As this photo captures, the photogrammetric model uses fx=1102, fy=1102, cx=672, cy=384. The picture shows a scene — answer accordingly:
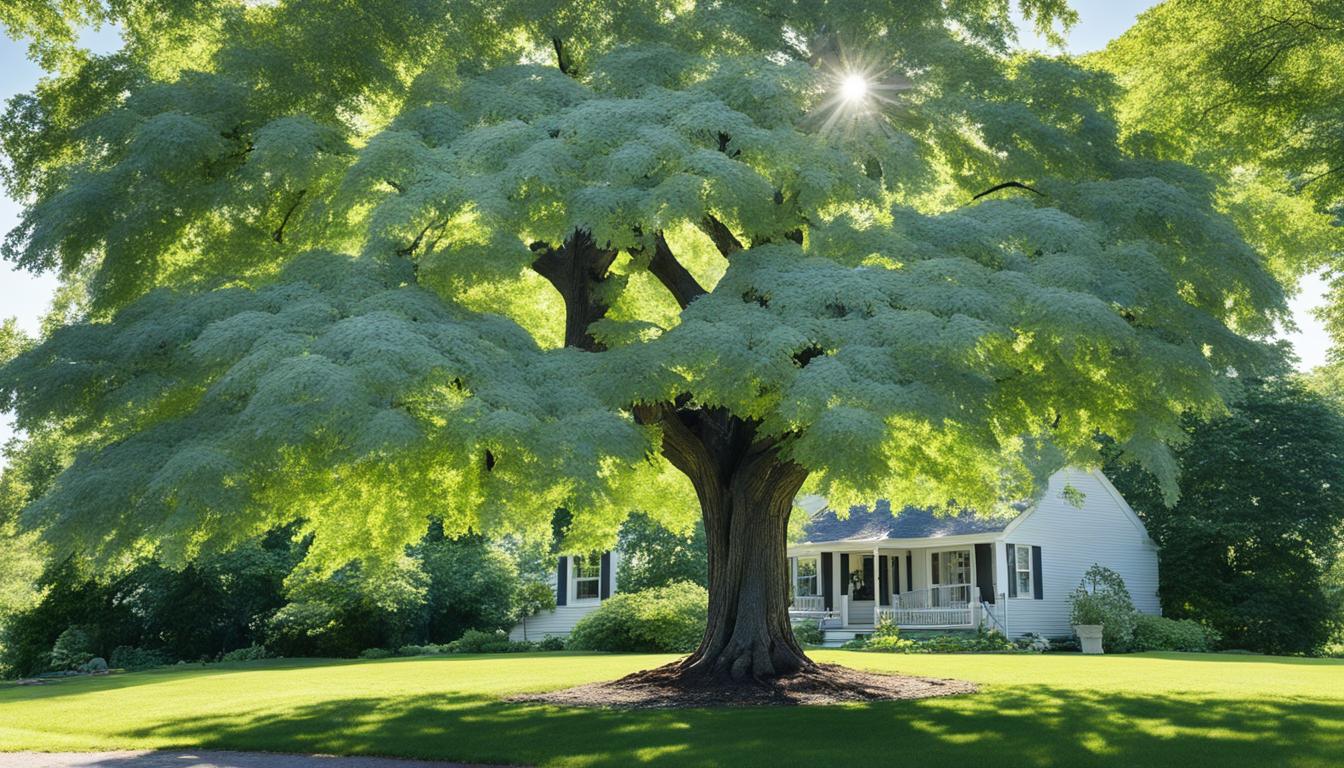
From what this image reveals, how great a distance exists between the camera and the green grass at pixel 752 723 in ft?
34.7

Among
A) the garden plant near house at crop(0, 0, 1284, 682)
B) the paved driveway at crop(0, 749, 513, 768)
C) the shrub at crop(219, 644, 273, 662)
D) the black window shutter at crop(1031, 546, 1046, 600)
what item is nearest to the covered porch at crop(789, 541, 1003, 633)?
the black window shutter at crop(1031, 546, 1046, 600)

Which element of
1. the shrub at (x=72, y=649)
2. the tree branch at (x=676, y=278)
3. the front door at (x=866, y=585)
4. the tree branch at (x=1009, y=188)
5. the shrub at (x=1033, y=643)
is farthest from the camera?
the front door at (x=866, y=585)

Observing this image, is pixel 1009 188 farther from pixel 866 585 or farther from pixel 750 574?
pixel 866 585

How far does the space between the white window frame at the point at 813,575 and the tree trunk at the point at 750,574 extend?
59.6 feet

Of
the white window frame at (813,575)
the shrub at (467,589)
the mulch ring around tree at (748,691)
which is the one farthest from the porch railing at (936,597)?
the mulch ring around tree at (748,691)

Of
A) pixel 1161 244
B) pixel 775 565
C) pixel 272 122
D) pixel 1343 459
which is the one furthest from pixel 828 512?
pixel 272 122

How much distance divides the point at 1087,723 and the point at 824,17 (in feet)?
36.5

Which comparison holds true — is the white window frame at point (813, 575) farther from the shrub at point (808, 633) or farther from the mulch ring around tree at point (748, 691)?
the mulch ring around tree at point (748, 691)

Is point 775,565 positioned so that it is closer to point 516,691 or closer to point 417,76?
point 516,691

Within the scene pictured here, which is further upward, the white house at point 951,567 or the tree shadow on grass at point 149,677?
the white house at point 951,567

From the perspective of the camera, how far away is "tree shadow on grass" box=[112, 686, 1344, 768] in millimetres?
10367

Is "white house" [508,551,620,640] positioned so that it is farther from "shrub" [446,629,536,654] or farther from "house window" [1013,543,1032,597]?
"house window" [1013,543,1032,597]

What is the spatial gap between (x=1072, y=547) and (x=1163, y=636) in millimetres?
4248

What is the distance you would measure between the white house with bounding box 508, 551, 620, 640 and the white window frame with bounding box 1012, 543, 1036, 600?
40.4 feet
